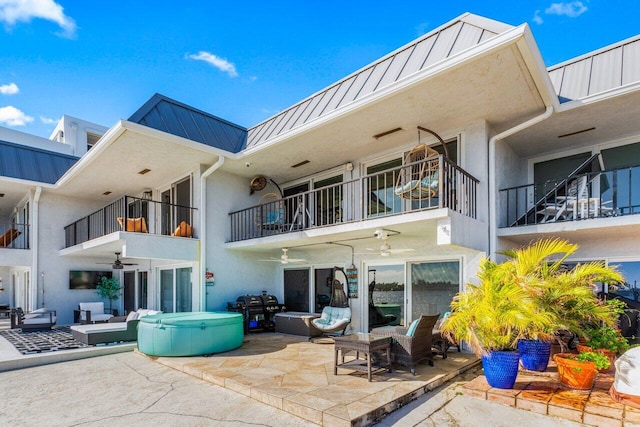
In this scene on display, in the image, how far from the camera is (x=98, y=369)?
693cm

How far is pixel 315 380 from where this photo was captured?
18.5 feet

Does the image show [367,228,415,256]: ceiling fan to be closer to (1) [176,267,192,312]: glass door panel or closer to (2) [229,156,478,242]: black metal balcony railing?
(2) [229,156,478,242]: black metal balcony railing

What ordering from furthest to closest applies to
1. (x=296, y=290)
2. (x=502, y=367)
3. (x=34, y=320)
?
(x=296, y=290) → (x=34, y=320) → (x=502, y=367)

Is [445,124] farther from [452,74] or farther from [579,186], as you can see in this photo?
[579,186]

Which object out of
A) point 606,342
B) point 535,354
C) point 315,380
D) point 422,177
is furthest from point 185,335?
point 606,342

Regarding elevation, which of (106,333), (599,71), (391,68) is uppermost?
(391,68)

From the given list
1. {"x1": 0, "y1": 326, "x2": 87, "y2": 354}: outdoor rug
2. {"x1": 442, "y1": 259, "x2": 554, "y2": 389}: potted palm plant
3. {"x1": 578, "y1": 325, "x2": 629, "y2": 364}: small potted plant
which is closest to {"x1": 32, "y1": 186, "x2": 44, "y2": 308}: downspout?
{"x1": 0, "y1": 326, "x2": 87, "y2": 354}: outdoor rug

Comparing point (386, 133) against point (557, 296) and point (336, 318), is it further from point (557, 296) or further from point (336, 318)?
point (557, 296)

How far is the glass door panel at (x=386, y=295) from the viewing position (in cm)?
909

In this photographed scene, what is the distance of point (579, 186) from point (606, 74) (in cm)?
202

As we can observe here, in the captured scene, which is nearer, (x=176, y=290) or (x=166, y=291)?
(x=176, y=290)

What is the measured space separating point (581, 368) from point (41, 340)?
1109cm

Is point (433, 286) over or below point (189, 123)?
below

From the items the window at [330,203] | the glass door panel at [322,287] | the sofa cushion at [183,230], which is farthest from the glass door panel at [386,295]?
the sofa cushion at [183,230]
